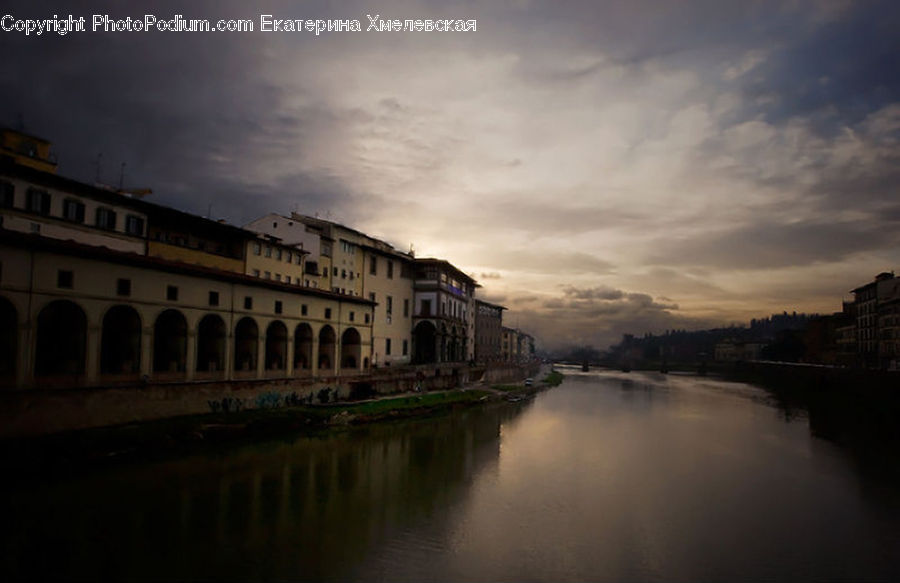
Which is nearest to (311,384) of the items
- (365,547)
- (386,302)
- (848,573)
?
(386,302)

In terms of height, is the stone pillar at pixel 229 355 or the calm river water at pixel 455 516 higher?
the stone pillar at pixel 229 355

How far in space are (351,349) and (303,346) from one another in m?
6.59

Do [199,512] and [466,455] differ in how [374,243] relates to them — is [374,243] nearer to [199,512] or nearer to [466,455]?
[466,455]

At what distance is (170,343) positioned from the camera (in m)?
32.7

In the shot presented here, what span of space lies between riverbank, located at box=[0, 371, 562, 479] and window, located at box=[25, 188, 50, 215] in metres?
13.5

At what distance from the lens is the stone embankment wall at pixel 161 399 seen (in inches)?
923

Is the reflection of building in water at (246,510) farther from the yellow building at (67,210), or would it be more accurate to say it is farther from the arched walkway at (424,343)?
the arched walkway at (424,343)

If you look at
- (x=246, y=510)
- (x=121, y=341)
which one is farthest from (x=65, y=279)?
(x=246, y=510)

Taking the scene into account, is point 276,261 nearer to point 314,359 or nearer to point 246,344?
point 314,359

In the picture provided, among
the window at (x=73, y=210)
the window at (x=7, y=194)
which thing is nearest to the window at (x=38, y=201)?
the window at (x=7, y=194)

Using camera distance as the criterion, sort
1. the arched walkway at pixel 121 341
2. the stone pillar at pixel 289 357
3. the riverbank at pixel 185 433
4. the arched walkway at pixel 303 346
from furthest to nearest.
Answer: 1. the arched walkway at pixel 303 346
2. the stone pillar at pixel 289 357
3. the arched walkway at pixel 121 341
4. the riverbank at pixel 185 433

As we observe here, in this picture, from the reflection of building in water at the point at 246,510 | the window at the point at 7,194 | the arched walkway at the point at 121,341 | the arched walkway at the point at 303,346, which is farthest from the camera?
the arched walkway at the point at 303,346

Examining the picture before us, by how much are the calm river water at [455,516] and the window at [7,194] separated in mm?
16195

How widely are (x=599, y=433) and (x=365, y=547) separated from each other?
32.6 m
